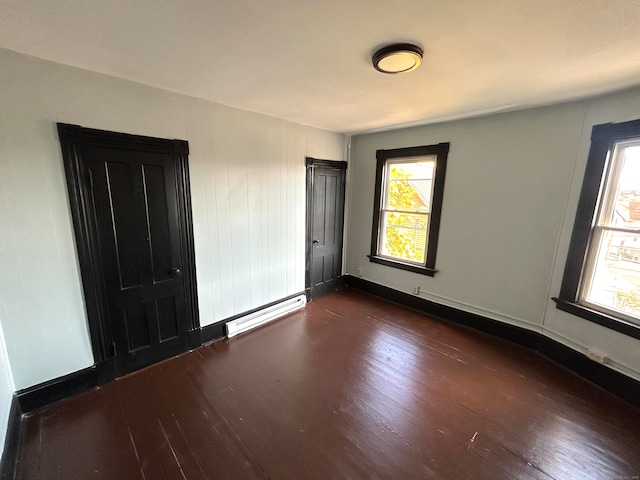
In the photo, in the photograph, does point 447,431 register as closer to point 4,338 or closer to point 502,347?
point 502,347

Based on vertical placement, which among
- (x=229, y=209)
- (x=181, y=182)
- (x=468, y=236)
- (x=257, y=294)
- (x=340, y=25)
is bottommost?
(x=257, y=294)

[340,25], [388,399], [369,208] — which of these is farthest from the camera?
[369,208]

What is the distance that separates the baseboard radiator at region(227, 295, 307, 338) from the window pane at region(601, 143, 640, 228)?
3.24 metres

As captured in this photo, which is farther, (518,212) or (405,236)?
(405,236)

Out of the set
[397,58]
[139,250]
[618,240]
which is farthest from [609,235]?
[139,250]

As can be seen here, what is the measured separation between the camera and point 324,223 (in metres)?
3.83

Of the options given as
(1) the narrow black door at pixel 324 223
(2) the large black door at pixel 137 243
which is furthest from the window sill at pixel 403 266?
(2) the large black door at pixel 137 243

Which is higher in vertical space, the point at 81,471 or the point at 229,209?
the point at 229,209

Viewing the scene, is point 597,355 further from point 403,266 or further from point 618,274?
point 403,266

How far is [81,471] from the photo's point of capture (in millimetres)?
1468

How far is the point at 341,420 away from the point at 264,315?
159 cm

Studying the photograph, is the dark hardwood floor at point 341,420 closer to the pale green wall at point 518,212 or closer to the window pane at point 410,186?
the pale green wall at point 518,212

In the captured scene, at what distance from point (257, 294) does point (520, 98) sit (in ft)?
10.7

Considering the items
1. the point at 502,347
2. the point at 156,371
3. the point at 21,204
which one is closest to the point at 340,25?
the point at 21,204
